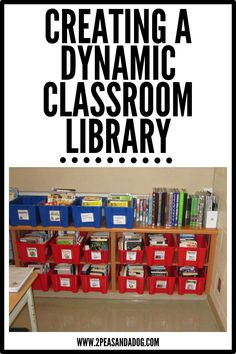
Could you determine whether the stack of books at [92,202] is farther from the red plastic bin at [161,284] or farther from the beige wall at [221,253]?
the beige wall at [221,253]

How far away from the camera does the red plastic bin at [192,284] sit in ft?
7.38

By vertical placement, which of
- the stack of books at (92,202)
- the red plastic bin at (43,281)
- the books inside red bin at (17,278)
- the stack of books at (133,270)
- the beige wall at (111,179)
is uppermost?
the beige wall at (111,179)

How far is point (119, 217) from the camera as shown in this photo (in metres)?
2.12

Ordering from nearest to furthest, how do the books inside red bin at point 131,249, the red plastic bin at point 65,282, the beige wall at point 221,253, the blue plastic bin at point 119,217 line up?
the beige wall at point 221,253 < the blue plastic bin at point 119,217 < the books inside red bin at point 131,249 < the red plastic bin at point 65,282

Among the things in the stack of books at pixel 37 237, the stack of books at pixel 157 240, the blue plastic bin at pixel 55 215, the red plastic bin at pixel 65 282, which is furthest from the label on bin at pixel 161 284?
the stack of books at pixel 37 237

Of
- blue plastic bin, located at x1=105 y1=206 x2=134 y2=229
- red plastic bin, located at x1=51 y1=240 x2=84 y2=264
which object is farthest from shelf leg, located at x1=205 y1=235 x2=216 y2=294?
red plastic bin, located at x1=51 y1=240 x2=84 y2=264

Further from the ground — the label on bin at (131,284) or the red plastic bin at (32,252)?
the red plastic bin at (32,252)

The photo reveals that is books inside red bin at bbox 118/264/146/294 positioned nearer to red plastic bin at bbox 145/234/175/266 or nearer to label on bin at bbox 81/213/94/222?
red plastic bin at bbox 145/234/175/266

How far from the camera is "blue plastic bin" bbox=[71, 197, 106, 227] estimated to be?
212cm

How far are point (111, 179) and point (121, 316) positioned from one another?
115cm

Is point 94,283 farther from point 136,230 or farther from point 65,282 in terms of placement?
point 136,230

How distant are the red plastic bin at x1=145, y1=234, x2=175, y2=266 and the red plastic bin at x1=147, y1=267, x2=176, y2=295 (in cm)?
15

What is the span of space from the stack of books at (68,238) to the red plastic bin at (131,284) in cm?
48

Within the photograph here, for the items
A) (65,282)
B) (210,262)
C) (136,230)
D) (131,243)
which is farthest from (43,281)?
(210,262)
